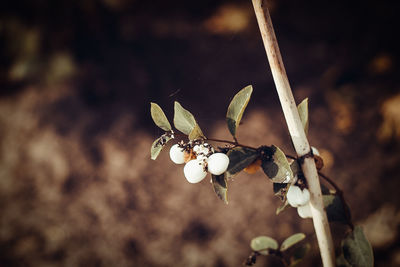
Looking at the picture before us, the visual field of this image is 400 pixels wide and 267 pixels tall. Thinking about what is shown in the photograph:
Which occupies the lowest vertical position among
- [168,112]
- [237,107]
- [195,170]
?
[195,170]

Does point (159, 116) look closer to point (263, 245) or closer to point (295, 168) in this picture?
point (295, 168)

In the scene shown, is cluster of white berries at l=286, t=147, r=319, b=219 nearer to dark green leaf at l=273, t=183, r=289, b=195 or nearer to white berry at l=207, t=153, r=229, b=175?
dark green leaf at l=273, t=183, r=289, b=195

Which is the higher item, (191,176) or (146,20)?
(146,20)

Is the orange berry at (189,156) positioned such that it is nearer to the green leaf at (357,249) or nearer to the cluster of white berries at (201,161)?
the cluster of white berries at (201,161)

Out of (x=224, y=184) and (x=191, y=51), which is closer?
(x=224, y=184)

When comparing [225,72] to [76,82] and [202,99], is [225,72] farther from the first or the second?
[76,82]

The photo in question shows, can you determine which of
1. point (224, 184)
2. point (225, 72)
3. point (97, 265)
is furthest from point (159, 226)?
point (224, 184)

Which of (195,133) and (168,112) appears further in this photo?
(168,112)

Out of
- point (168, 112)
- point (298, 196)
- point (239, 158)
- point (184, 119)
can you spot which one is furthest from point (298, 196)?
point (168, 112)
